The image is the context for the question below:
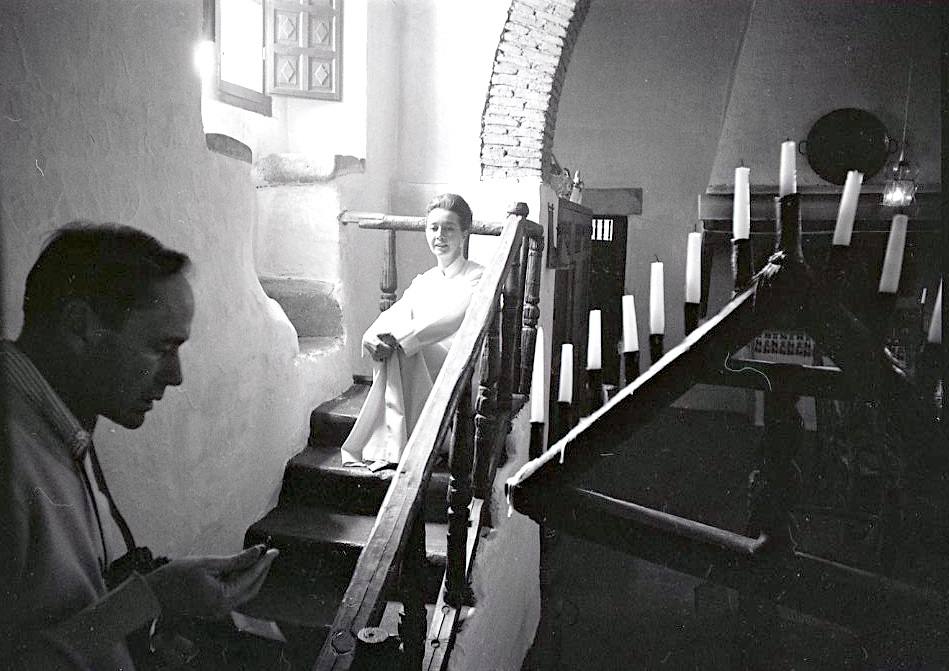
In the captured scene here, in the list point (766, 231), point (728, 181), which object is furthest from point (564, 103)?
point (766, 231)

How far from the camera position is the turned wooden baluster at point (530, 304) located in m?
3.53

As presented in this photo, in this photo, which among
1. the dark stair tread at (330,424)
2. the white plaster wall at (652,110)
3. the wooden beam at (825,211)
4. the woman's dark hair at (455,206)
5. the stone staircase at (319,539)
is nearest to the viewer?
the stone staircase at (319,539)

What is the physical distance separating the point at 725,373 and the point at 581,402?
545cm

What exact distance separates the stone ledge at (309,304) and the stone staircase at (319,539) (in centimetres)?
65

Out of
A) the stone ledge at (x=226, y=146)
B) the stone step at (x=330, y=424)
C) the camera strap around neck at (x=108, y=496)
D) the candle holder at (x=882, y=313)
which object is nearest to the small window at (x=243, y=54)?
the stone ledge at (x=226, y=146)

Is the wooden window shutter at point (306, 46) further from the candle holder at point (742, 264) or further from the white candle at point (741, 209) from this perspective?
the candle holder at point (742, 264)

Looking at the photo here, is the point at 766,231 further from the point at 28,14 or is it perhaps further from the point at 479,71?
the point at 28,14

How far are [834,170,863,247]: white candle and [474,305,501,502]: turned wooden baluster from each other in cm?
174

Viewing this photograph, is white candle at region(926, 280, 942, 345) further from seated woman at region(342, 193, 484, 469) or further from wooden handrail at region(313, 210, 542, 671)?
seated woman at region(342, 193, 484, 469)

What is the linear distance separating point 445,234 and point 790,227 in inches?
96.9

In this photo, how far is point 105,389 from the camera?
1552 mm

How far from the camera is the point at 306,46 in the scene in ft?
12.6

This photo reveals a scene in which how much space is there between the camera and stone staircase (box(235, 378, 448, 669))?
2.73 metres

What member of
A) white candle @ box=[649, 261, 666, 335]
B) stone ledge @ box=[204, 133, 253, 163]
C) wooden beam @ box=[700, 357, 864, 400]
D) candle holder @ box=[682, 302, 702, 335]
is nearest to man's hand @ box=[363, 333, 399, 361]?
stone ledge @ box=[204, 133, 253, 163]
